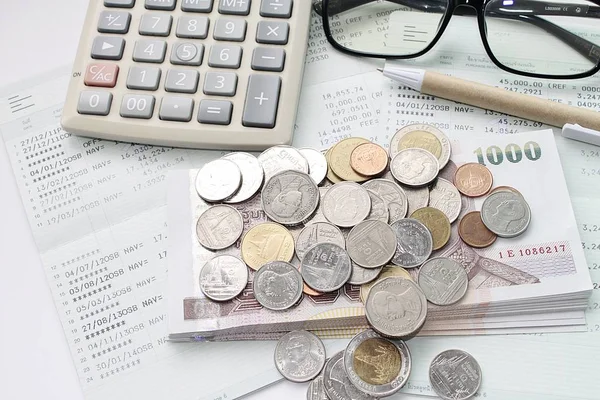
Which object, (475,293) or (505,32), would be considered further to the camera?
(505,32)

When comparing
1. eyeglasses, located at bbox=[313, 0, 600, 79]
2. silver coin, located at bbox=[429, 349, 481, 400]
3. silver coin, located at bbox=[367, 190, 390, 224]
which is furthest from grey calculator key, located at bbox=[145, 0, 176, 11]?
silver coin, located at bbox=[429, 349, 481, 400]

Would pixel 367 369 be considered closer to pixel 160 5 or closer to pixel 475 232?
pixel 475 232

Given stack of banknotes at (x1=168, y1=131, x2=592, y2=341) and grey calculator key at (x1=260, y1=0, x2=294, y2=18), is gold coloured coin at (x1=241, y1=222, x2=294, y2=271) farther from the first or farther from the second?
grey calculator key at (x1=260, y1=0, x2=294, y2=18)

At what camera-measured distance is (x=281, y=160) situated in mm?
508

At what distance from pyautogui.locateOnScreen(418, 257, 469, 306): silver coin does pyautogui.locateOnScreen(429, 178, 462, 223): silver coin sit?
0.12ft

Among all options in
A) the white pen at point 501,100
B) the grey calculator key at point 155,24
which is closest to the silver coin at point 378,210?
the white pen at point 501,100

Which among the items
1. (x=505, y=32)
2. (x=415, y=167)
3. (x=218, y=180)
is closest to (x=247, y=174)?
(x=218, y=180)

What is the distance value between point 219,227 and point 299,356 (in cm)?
11

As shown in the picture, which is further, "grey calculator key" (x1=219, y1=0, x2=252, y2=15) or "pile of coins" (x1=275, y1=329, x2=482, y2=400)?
"grey calculator key" (x1=219, y1=0, x2=252, y2=15)

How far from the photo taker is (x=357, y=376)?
44cm

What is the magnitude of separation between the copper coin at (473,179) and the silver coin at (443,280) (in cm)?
6

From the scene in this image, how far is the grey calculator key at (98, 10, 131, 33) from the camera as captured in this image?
54 cm

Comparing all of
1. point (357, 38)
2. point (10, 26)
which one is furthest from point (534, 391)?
point (10, 26)

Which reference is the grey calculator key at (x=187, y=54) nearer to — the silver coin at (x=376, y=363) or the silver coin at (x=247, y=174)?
the silver coin at (x=247, y=174)
